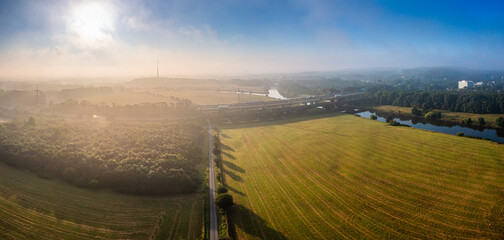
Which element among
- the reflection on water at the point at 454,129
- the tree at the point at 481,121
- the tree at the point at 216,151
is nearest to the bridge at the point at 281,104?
the reflection on water at the point at 454,129

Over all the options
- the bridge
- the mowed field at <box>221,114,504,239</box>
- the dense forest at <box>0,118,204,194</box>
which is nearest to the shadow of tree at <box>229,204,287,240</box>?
the mowed field at <box>221,114,504,239</box>

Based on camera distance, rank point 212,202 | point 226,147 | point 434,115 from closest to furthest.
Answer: point 212,202 < point 226,147 < point 434,115

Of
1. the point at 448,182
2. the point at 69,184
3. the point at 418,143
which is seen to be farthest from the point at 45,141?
the point at 418,143

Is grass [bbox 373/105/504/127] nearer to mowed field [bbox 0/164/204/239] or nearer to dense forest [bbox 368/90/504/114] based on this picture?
dense forest [bbox 368/90/504/114]

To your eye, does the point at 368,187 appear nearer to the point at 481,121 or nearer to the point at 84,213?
→ the point at 84,213

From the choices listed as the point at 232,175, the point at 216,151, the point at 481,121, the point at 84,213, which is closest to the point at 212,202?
the point at 232,175

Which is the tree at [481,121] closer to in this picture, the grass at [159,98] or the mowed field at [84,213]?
the mowed field at [84,213]
